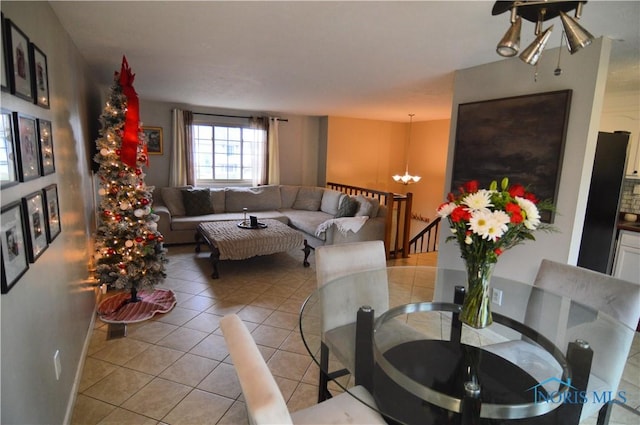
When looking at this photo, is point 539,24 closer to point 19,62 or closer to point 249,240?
point 19,62

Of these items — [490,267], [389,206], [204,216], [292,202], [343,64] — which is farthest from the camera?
[292,202]

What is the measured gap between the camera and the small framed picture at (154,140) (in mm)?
5574

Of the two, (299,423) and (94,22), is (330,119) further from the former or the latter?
(299,423)

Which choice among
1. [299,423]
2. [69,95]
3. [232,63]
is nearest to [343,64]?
[232,63]

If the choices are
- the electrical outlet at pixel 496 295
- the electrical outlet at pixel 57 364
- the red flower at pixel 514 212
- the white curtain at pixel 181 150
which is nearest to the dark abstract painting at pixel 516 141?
the electrical outlet at pixel 496 295

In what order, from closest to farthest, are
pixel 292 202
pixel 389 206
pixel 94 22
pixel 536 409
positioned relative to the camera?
pixel 536 409
pixel 94 22
pixel 389 206
pixel 292 202

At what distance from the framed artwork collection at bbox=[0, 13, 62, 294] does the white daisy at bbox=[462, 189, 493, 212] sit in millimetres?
1579

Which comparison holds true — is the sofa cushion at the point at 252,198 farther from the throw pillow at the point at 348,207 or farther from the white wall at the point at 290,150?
the throw pillow at the point at 348,207

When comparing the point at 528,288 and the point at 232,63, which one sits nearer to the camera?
the point at 528,288

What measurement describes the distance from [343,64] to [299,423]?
2.59 m

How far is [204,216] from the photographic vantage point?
536 cm

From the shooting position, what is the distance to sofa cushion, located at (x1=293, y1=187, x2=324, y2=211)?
6.22 m

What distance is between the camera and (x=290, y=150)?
6750 millimetres

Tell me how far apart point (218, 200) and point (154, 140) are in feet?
4.71
